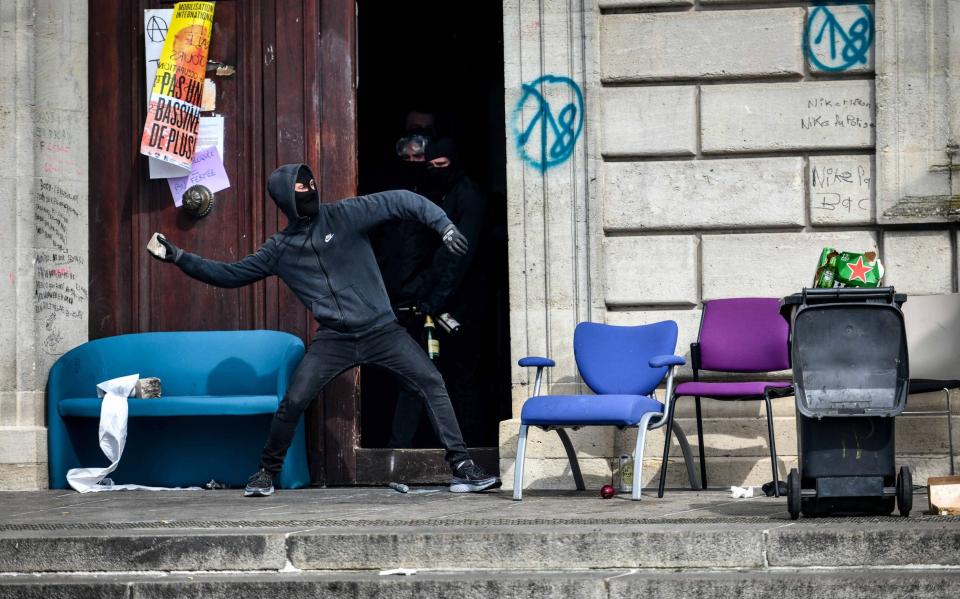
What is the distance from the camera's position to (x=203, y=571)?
6617 mm

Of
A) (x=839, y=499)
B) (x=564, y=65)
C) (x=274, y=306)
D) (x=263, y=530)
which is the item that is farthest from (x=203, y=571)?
(x=564, y=65)

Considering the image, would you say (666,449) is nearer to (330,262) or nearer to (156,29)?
(330,262)

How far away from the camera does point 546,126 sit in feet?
30.8

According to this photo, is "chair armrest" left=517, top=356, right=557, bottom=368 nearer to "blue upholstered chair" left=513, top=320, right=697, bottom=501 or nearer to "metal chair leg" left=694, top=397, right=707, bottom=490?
"blue upholstered chair" left=513, top=320, right=697, bottom=501

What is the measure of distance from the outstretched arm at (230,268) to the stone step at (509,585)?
2692 mm

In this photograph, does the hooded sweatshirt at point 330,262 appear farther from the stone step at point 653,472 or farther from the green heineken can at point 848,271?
the green heineken can at point 848,271

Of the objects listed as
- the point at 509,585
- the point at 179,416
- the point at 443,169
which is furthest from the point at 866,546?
the point at 443,169

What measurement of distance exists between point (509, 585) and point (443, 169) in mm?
4786

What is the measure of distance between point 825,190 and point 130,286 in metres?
4.46

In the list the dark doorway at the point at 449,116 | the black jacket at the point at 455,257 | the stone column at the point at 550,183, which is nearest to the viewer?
the stone column at the point at 550,183

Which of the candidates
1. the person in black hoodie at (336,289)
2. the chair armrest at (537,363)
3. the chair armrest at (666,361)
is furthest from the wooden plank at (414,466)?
the chair armrest at (666,361)

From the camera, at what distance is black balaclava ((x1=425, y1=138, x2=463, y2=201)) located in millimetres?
10375

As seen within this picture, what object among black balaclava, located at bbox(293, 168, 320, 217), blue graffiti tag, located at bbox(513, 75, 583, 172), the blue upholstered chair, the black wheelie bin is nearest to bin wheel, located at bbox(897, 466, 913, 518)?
the black wheelie bin

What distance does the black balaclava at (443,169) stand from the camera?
10375 mm
